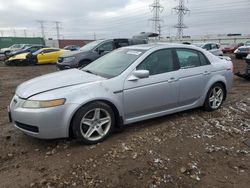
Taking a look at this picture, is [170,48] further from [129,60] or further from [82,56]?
[82,56]

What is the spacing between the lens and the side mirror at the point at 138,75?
13.4 ft

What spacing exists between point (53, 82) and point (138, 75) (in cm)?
133

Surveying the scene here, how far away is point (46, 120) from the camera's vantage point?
351 cm

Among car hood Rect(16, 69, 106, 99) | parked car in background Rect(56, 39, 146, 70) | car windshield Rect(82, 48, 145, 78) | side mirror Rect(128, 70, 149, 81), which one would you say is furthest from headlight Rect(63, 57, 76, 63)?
side mirror Rect(128, 70, 149, 81)

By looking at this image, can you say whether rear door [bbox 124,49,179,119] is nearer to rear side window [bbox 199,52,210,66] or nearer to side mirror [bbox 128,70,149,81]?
side mirror [bbox 128,70,149,81]

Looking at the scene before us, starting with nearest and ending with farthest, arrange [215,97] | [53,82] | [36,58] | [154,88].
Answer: [53,82], [154,88], [215,97], [36,58]

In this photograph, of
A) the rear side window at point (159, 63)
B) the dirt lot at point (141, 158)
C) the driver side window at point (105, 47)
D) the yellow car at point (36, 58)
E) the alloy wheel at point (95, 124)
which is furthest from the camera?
the yellow car at point (36, 58)

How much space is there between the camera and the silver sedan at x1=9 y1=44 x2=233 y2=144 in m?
3.60

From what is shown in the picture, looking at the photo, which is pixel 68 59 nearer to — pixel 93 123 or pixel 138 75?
pixel 138 75

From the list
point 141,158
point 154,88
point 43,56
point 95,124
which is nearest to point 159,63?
point 154,88

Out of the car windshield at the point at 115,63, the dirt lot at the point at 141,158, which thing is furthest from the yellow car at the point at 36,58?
the car windshield at the point at 115,63

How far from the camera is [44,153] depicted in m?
3.68

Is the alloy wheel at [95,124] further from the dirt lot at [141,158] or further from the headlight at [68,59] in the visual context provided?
the headlight at [68,59]

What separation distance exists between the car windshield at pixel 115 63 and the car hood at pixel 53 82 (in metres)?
0.25
